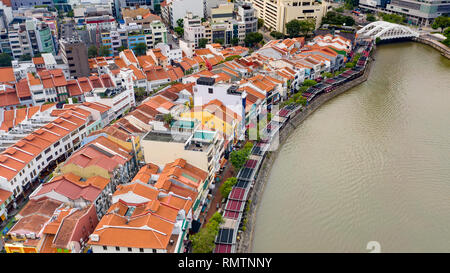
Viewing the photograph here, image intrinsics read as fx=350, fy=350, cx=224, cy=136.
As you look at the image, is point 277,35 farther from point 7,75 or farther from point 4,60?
point 4,60

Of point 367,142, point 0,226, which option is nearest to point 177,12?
point 367,142

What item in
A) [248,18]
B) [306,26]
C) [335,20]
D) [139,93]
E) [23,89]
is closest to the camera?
[23,89]

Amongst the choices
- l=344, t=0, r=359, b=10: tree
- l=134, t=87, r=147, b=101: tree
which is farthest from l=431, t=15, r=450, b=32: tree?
l=134, t=87, r=147, b=101: tree

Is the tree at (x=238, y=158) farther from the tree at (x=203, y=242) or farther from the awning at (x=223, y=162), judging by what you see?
the tree at (x=203, y=242)

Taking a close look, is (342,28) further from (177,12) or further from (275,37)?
(177,12)

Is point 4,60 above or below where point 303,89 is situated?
above

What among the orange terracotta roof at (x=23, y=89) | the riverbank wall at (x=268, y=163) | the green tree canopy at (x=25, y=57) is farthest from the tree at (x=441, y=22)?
the green tree canopy at (x=25, y=57)

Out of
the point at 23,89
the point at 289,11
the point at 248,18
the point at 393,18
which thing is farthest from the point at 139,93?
the point at 393,18
